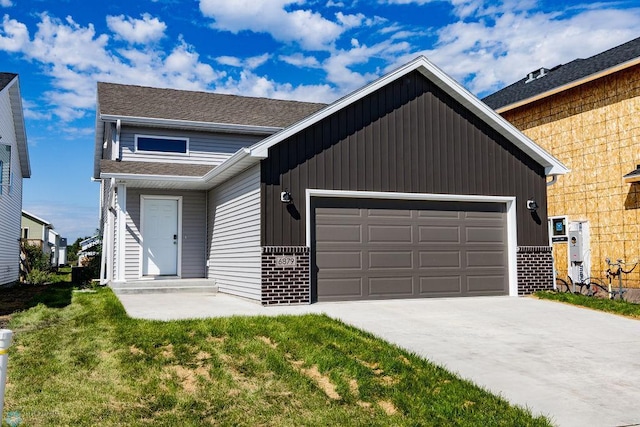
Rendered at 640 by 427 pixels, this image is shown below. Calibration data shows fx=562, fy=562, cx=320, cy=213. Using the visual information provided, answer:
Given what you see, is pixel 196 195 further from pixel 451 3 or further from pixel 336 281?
pixel 451 3

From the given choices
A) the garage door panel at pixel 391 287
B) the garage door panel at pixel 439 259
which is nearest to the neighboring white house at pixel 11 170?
the garage door panel at pixel 391 287

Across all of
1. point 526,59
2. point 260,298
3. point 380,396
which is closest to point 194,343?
point 380,396

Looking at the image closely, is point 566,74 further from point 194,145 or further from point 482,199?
point 194,145

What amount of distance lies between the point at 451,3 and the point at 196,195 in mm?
8675

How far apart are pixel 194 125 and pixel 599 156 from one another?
12.1m

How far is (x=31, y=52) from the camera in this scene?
16.1m

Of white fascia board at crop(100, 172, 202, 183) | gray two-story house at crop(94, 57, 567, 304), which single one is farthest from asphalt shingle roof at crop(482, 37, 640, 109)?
white fascia board at crop(100, 172, 202, 183)

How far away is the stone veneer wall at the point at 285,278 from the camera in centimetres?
1125

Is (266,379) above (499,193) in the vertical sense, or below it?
below

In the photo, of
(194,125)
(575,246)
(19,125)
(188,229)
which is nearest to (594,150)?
(575,246)

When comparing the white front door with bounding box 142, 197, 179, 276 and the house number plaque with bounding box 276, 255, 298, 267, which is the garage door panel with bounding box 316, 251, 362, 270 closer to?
the house number plaque with bounding box 276, 255, 298, 267

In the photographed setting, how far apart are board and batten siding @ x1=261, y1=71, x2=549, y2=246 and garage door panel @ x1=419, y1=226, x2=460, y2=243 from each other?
854mm

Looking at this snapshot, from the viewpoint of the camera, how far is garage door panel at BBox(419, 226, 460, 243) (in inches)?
500

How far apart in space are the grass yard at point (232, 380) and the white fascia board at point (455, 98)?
5039 mm
